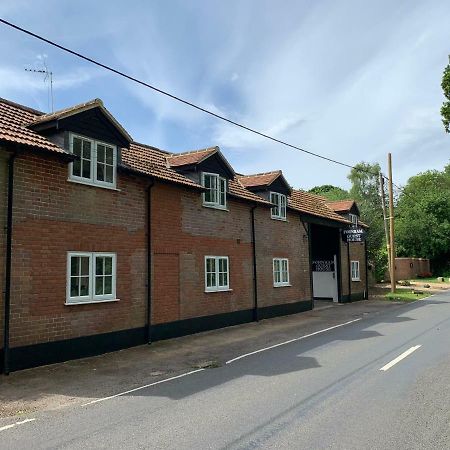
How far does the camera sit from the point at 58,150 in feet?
35.3

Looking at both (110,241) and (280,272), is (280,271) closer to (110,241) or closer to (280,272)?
(280,272)

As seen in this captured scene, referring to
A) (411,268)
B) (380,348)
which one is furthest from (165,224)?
(411,268)

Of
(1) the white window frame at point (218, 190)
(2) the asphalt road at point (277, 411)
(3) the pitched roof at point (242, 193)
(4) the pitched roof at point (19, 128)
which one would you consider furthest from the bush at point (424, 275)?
(4) the pitched roof at point (19, 128)

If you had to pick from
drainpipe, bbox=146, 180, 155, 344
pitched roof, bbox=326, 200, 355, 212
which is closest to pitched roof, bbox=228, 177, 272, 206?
drainpipe, bbox=146, 180, 155, 344

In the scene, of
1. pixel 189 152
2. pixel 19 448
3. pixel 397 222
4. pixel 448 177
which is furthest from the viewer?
pixel 448 177

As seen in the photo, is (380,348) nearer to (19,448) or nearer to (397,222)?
(19,448)

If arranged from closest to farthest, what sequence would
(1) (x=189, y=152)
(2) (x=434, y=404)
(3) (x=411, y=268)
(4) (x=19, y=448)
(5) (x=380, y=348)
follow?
(4) (x=19, y=448)
(2) (x=434, y=404)
(5) (x=380, y=348)
(1) (x=189, y=152)
(3) (x=411, y=268)

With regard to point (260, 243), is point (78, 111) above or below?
above

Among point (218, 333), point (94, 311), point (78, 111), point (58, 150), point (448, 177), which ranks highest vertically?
point (448, 177)

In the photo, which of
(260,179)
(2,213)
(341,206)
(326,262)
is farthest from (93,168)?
(341,206)

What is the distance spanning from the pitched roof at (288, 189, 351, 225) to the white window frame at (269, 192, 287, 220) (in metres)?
0.58

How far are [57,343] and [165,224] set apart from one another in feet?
16.5

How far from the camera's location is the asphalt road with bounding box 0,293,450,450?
5.29 metres

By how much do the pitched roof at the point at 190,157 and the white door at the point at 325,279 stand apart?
14.2m
